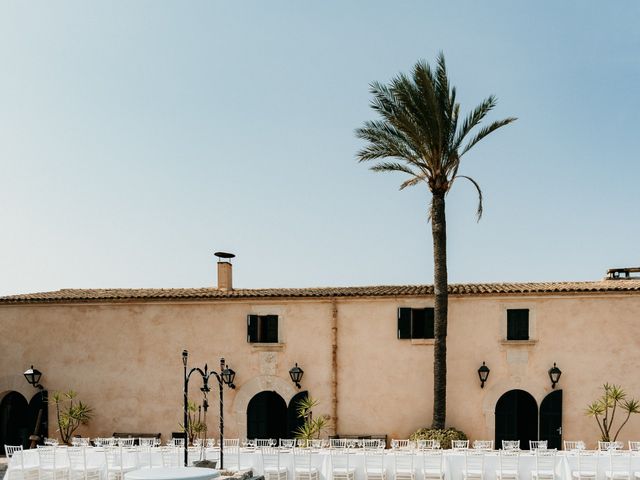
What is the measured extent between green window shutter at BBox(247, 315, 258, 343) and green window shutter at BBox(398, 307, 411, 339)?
467 cm

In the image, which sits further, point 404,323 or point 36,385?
point 36,385

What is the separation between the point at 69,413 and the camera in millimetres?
23297

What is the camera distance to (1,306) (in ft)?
81.6

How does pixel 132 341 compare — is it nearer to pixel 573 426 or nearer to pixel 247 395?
pixel 247 395

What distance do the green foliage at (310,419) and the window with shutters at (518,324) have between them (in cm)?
630

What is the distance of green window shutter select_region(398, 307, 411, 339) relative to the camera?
2233 cm

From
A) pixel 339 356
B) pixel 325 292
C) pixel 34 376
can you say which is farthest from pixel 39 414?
pixel 325 292

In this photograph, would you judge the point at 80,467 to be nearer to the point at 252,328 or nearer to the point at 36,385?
the point at 252,328

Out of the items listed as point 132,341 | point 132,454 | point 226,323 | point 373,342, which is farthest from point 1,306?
point 373,342

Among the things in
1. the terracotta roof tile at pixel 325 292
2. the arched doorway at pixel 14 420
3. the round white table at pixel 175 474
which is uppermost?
the terracotta roof tile at pixel 325 292

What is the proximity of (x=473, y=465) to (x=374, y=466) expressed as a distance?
2182 millimetres

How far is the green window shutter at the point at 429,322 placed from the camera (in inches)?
873

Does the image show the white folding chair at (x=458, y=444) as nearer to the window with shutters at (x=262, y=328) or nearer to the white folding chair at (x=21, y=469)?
the window with shutters at (x=262, y=328)

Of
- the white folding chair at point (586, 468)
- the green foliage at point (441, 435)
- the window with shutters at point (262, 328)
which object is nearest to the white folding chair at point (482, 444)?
the green foliage at point (441, 435)
